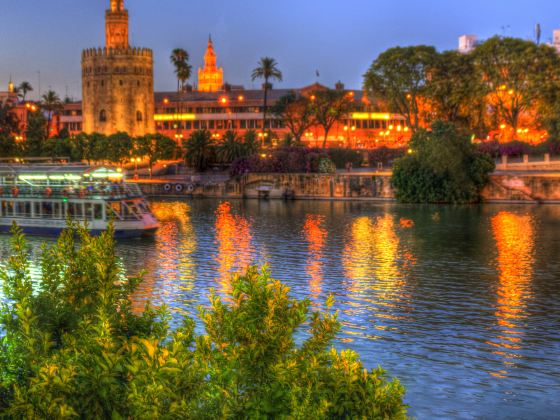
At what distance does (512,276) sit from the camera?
35.8 meters

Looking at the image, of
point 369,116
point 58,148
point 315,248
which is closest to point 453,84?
point 369,116

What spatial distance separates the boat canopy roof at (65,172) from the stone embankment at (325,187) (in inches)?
1209

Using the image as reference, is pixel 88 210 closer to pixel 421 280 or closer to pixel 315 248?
pixel 315 248

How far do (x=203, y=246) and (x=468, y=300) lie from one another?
67.3 feet

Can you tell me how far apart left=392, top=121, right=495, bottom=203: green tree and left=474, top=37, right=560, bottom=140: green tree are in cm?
1825

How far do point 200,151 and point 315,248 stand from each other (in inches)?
2094

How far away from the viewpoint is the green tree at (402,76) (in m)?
96.1

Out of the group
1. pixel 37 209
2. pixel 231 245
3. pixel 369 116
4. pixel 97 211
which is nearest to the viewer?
pixel 231 245

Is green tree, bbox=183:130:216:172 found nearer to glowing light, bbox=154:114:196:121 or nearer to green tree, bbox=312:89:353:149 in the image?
green tree, bbox=312:89:353:149

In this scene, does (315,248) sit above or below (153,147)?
below

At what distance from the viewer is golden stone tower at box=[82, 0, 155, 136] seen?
122 m

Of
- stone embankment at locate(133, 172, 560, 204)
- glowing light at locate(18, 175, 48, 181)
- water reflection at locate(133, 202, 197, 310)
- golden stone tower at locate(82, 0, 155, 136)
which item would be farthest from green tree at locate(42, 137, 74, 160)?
glowing light at locate(18, 175, 48, 181)

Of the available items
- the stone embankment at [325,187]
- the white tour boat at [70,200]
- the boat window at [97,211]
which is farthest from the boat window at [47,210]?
the stone embankment at [325,187]

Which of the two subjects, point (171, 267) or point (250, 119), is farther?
point (250, 119)
